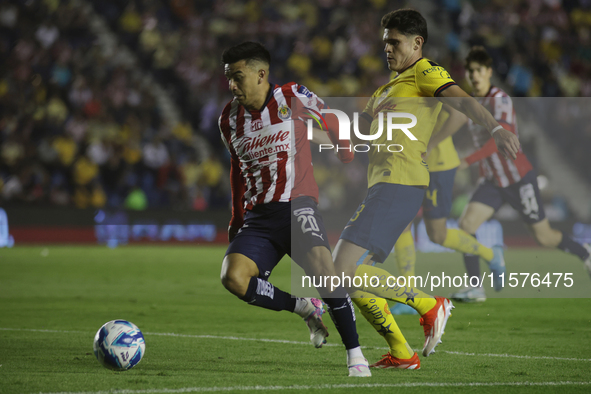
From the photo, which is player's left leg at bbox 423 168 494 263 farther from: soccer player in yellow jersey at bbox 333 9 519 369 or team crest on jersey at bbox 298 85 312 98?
team crest on jersey at bbox 298 85 312 98

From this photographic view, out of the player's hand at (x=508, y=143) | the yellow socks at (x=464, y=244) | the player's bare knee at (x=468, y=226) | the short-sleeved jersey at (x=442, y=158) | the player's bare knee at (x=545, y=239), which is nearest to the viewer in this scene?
the player's hand at (x=508, y=143)

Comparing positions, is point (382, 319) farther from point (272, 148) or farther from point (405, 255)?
point (405, 255)

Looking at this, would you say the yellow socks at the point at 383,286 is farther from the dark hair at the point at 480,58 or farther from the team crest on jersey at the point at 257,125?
the dark hair at the point at 480,58

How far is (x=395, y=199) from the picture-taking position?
183 inches

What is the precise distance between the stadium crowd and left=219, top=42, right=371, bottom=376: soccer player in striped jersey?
11555 millimetres

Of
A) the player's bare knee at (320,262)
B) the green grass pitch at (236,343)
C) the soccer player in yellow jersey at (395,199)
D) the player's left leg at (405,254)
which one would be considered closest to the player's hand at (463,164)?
the green grass pitch at (236,343)

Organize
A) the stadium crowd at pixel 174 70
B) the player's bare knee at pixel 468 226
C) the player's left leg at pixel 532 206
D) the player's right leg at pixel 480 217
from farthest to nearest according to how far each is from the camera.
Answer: the stadium crowd at pixel 174 70 < the player's bare knee at pixel 468 226 < the player's right leg at pixel 480 217 < the player's left leg at pixel 532 206

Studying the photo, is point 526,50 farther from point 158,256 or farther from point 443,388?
point 443,388

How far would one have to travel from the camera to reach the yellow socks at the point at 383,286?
15.1 ft

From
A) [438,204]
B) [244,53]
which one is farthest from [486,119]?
[438,204]

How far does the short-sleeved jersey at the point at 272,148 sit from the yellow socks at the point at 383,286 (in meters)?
0.57

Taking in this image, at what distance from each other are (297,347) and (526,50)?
47.6 feet

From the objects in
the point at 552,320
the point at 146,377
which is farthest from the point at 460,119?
the point at 146,377

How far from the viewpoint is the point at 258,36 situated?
1878 cm
